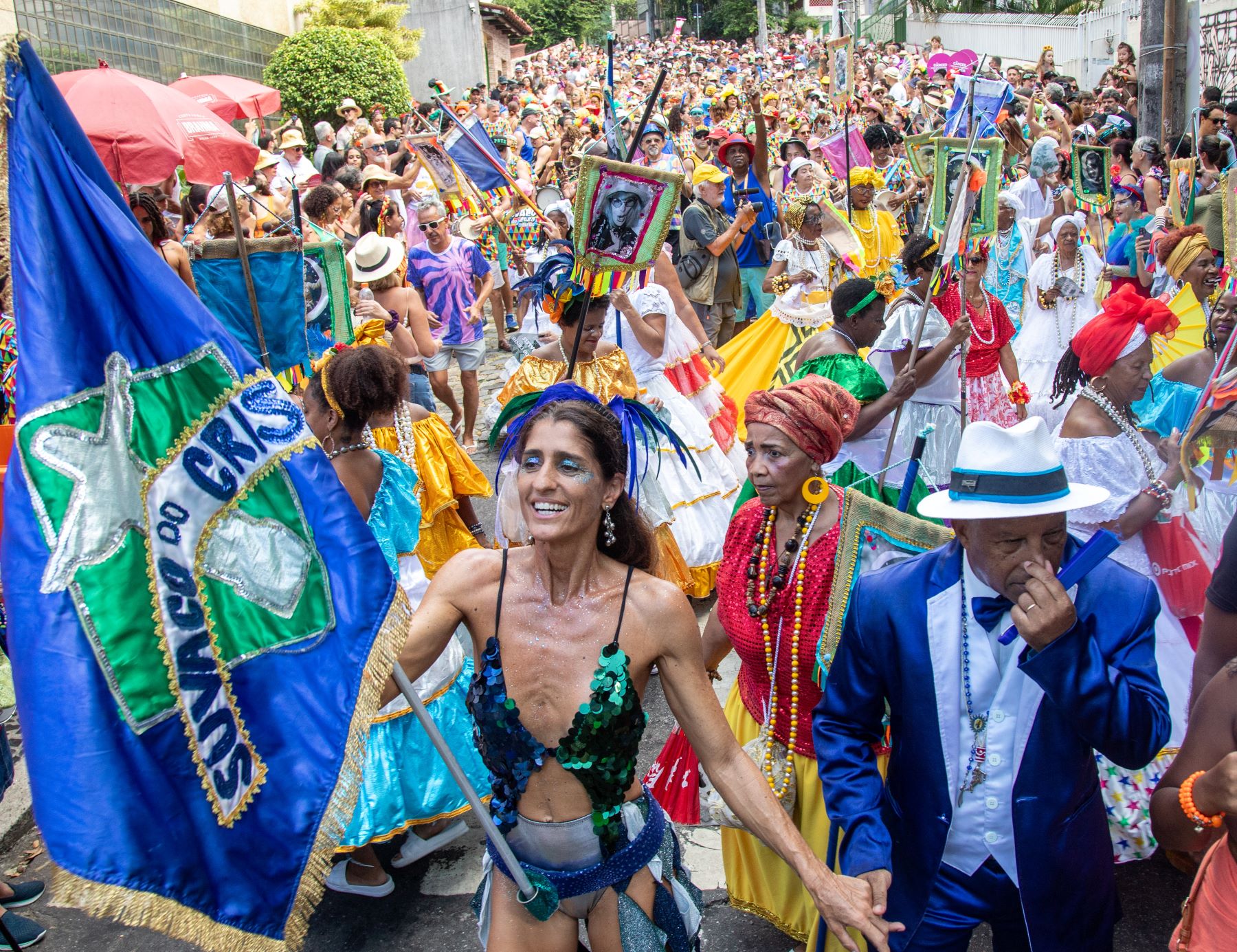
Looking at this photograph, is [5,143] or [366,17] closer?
[5,143]

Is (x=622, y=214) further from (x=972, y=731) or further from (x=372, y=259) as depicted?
(x=372, y=259)

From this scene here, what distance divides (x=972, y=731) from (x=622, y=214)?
299 centimetres

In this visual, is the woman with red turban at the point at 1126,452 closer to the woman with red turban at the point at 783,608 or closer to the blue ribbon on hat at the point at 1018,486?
the woman with red turban at the point at 783,608

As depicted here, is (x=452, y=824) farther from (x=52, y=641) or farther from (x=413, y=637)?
(x=52, y=641)

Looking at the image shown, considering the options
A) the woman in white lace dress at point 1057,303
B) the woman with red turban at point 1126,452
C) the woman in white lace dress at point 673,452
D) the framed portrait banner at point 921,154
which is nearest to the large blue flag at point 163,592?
the woman with red turban at point 1126,452

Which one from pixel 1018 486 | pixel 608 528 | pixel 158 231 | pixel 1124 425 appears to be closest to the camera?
pixel 1018 486

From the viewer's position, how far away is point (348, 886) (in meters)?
4.16

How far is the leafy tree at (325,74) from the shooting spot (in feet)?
72.0

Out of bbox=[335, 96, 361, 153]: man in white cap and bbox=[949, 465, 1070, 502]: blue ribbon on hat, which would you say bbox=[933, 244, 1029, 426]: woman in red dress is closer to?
bbox=[949, 465, 1070, 502]: blue ribbon on hat

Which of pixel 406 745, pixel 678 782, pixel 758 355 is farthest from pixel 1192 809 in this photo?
pixel 758 355

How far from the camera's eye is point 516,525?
4.71 metres

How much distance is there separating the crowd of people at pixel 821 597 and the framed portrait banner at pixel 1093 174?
174 centimetres

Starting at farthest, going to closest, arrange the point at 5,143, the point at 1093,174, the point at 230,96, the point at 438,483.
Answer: the point at 230,96, the point at 1093,174, the point at 438,483, the point at 5,143

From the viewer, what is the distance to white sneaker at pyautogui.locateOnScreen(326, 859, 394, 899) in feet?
13.6
